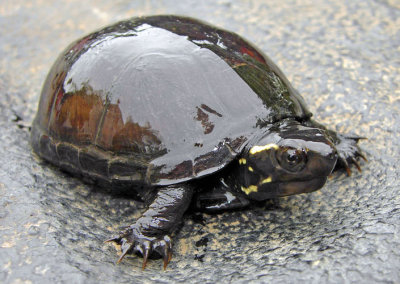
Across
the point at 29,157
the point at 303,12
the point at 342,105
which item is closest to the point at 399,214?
the point at 342,105

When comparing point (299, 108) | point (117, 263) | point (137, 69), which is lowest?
point (117, 263)

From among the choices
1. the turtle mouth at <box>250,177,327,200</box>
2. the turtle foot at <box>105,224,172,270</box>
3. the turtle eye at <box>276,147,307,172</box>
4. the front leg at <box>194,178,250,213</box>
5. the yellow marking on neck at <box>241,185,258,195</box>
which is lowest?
the turtle foot at <box>105,224,172,270</box>

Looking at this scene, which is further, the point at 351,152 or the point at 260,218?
the point at 351,152

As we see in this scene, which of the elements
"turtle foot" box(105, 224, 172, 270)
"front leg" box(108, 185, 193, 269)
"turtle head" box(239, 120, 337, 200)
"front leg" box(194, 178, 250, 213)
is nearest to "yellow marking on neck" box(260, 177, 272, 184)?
"turtle head" box(239, 120, 337, 200)

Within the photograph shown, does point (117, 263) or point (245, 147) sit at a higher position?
point (245, 147)

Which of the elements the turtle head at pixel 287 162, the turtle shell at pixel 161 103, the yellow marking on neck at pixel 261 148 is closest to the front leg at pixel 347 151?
the turtle shell at pixel 161 103

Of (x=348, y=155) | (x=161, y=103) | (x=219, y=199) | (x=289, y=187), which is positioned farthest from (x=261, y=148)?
(x=348, y=155)

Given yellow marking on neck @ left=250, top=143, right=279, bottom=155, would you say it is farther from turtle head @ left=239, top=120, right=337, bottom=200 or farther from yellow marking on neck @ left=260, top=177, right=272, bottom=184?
yellow marking on neck @ left=260, top=177, right=272, bottom=184

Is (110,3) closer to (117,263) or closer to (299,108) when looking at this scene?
(299,108)

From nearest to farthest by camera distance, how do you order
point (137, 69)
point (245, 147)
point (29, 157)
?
1. point (245, 147)
2. point (137, 69)
3. point (29, 157)
